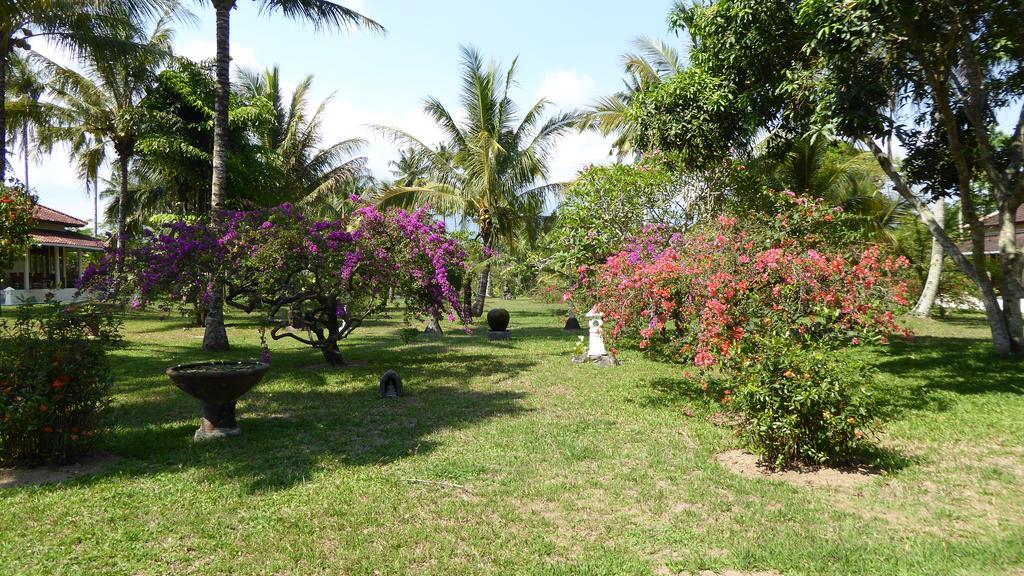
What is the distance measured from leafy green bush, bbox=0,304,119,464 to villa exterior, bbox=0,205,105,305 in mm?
26308

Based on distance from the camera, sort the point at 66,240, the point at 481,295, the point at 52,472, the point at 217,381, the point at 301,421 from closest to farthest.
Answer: the point at 52,472 → the point at 217,381 → the point at 301,421 → the point at 481,295 → the point at 66,240

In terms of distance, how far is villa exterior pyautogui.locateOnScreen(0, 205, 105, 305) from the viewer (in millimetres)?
27938

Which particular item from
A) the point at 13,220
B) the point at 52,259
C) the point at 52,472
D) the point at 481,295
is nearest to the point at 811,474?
the point at 52,472

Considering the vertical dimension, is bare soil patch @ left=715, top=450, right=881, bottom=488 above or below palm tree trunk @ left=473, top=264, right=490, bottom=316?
below

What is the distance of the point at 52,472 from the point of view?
18.0 feet

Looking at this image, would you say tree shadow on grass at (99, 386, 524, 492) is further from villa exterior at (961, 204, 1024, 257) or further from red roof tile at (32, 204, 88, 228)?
red roof tile at (32, 204, 88, 228)

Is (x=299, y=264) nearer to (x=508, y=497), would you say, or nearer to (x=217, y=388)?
(x=217, y=388)

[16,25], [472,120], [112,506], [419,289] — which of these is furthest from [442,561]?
[472,120]

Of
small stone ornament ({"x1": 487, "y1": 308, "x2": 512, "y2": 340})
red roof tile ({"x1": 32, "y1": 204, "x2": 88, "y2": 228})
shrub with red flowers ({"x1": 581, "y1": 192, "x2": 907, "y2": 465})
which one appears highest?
red roof tile ({"x1": 32, "y1": 204, "x2": 88, "y2": 228})

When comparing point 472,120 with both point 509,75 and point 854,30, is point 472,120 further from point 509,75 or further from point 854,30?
point 854,30

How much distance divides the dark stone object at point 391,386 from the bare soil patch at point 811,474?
5.09m

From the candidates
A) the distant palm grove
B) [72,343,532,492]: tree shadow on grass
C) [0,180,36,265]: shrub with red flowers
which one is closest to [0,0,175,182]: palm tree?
the distant palm grove

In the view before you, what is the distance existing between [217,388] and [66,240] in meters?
29.6

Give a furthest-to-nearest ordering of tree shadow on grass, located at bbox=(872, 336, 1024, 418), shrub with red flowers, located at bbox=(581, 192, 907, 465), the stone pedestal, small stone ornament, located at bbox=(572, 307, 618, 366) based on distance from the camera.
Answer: small stone ornament, located at bbox=(572, 307, 618, 366)
tree shadow on grass, located at bbox=(872, 336, 1024, 418)
shrub with red flowers, located at bbox=(581, 192, 907, 465)
the stone pedestal
